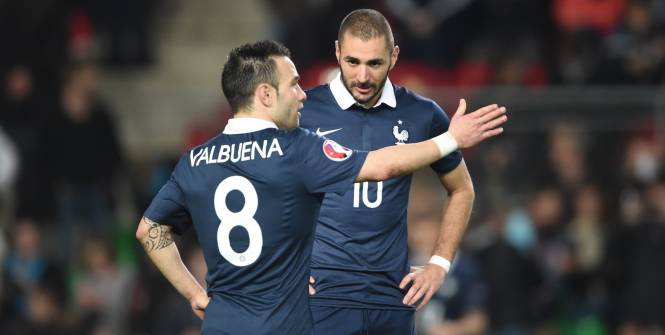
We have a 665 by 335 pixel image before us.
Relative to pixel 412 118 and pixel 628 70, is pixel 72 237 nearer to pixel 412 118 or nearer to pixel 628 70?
pixel 628 70

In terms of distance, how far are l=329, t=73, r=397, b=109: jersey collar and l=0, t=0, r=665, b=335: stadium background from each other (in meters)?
3.86

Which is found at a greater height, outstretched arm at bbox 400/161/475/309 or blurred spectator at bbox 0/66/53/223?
blurred spectator at bbox 0/66/53/223

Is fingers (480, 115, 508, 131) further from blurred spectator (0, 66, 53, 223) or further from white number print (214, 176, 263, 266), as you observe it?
blurred spectator (0, 66, 53, 223)

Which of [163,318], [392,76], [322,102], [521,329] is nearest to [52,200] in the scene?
[163,318]

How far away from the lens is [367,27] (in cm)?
692

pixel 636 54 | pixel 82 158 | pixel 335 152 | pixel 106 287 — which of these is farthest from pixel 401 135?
pixel 636 54

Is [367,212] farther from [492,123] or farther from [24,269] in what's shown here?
[24,269]

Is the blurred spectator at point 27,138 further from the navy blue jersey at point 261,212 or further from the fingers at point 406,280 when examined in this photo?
the navy blue jersey at point 261,212

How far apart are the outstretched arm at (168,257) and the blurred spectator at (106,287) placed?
6.34m

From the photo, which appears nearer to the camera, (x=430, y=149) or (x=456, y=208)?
(x=430, y=149)

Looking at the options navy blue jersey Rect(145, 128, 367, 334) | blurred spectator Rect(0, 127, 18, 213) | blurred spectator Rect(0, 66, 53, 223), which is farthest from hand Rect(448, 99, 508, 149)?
blurred spectator Rect(0, 127, 18, 213)

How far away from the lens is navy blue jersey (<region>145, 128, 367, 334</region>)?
20.2ft

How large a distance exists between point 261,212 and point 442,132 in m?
1.38

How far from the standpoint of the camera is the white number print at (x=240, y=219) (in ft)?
20.2
